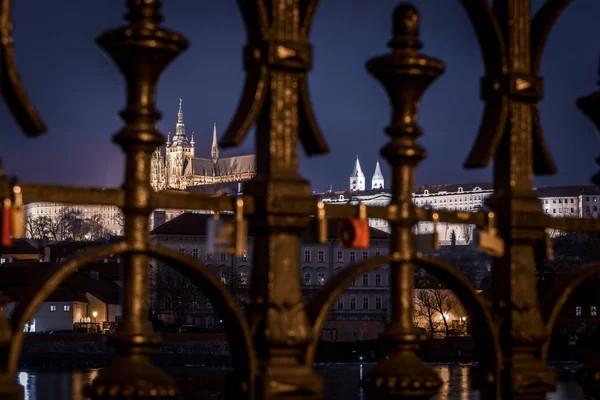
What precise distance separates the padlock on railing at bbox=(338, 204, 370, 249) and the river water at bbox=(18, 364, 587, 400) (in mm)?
23316

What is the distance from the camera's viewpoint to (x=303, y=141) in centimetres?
391

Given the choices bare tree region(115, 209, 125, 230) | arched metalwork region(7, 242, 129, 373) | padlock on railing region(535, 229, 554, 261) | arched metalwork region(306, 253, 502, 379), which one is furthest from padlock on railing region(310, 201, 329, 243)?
padlock on railing region(535, 229, 554, 261)

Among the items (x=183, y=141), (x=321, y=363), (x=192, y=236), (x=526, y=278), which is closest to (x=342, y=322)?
(x=192, y=236)

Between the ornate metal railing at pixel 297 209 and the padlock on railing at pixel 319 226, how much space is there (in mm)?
11

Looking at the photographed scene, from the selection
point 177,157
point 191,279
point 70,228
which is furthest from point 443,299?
point 177,157

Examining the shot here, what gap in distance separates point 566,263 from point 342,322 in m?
14.6

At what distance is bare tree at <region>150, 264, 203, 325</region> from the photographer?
71.0 meters

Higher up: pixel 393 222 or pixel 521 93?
pixel 521 93

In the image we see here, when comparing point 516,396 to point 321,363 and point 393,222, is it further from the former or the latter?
point 321,363

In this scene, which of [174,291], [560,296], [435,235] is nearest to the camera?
[435,235]

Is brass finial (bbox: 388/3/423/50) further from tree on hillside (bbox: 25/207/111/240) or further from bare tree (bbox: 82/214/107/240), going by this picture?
bare tree (bbox: 82/214/107/240)

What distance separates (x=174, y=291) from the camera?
A: 7075cm

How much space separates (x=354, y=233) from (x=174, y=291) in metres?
67.7

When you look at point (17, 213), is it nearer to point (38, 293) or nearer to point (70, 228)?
point (38, 293)
